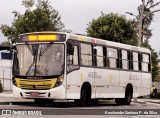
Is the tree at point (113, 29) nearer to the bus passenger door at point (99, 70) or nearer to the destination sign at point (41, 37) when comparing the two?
the bus passenger door at point (99, 70)

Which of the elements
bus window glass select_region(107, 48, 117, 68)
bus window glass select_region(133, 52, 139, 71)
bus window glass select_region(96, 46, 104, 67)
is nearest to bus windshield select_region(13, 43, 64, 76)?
bus window glass select_region(96, 46, 104, 67)

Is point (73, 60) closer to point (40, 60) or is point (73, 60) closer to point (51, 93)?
point (40, 60)

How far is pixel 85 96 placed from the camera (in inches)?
976

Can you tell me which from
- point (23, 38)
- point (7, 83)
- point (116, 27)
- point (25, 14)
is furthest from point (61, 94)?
point (116, 27)

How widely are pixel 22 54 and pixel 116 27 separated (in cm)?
4168

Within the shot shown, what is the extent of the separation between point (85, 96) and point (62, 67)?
2.55 metres

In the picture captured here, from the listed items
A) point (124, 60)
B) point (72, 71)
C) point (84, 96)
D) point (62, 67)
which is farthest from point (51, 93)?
point (124, 60)

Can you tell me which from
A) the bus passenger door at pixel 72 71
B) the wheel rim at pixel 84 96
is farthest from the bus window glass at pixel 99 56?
the bus passenger door at pixel 72 71

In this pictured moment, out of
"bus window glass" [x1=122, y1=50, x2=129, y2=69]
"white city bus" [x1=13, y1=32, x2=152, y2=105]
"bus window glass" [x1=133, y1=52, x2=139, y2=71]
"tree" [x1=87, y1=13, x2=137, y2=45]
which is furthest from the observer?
"tree" [x1=87, y1=13, x2=137, y2=45]

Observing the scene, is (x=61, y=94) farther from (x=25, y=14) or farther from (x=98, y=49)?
(x=25, y=14)

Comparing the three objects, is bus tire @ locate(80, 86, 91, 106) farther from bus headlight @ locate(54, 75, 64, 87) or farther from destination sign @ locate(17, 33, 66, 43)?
destination sign @ locate(17, 33, 66, 43)

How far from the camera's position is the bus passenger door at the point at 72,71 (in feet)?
75.8

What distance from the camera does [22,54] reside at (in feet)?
77.5

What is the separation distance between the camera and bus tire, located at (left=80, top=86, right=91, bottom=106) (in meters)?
24.5
